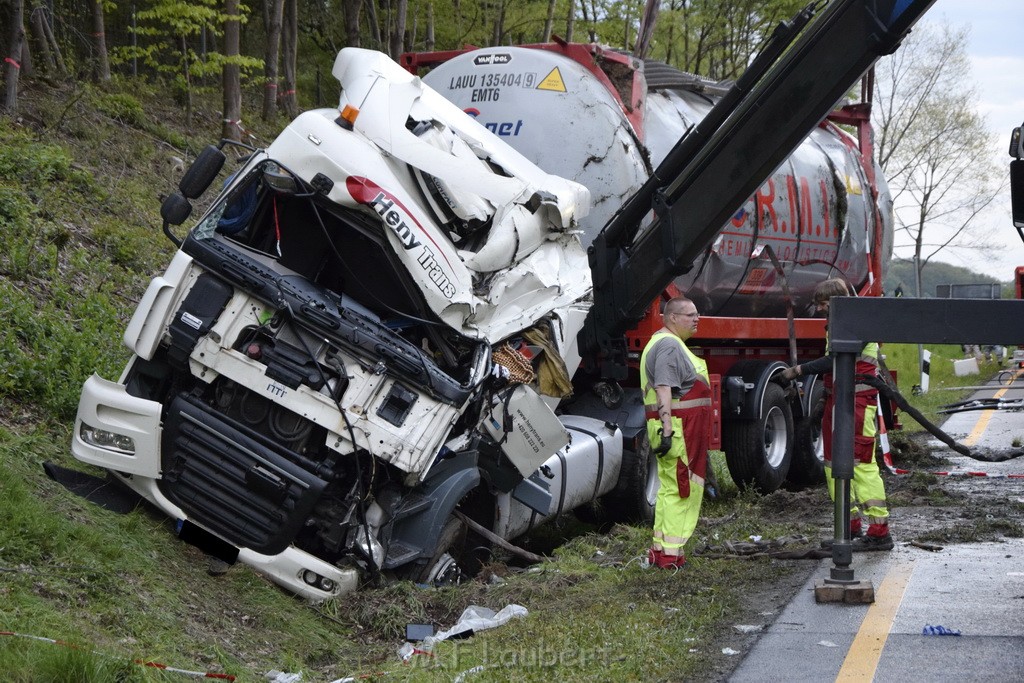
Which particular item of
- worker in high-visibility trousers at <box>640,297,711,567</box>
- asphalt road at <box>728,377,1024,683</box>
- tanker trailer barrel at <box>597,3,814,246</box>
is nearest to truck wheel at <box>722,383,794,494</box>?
tanker trailer barrel at <box>597,3,814,246</box>

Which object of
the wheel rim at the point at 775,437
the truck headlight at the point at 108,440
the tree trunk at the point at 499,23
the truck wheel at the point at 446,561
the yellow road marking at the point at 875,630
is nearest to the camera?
the yellow road marking at the point at 875,630

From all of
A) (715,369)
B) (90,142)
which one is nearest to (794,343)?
(715,369)

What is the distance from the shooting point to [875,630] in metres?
5.24

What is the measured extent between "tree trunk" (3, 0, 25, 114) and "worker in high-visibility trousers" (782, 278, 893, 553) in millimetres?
8770

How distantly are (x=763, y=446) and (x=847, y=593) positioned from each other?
432 cm

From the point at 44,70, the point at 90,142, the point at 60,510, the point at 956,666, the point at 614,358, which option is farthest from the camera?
the point at 44,70

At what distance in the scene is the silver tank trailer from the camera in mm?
8797

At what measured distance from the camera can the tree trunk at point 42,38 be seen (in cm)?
1591

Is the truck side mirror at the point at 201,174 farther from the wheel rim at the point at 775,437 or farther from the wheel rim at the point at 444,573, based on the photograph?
the wheel rim at the point at 775,437

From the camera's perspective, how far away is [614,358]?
348 inches

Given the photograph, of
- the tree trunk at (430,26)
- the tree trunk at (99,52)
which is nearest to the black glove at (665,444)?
the tree trunk at (99,52)

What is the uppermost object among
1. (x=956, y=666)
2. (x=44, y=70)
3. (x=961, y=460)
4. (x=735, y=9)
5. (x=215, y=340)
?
(x=735, y=9)

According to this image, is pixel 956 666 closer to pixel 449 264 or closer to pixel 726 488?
pixel 449 264

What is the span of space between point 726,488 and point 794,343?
1449 mm
